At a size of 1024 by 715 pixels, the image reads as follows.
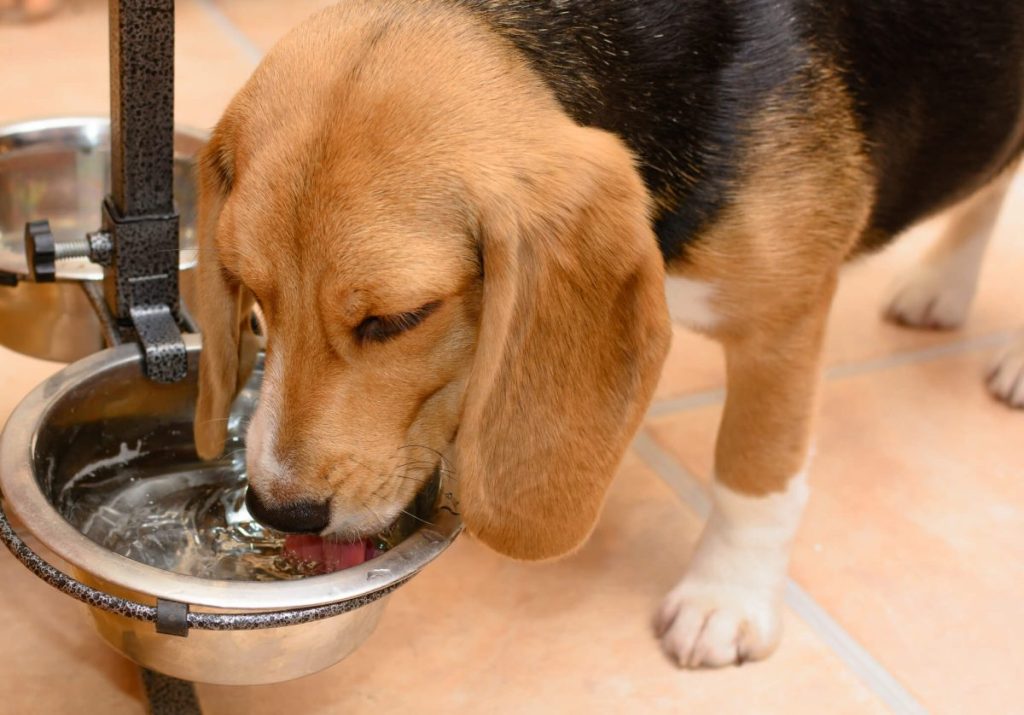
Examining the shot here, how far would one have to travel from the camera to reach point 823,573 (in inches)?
76.4

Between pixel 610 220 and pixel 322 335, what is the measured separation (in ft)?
1.03

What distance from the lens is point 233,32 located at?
3568 mm

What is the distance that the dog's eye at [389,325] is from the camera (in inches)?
50.1

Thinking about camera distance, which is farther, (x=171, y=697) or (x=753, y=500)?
(x=753, y=500)

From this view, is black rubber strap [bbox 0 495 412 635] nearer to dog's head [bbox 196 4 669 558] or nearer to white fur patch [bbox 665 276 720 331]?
dog's head [bbox 196 4 669 558]

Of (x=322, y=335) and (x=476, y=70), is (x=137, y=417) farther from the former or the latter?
(x=476, y=70)

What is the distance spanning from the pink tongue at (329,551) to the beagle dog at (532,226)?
0.24 ft

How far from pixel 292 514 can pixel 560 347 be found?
331 millimetres

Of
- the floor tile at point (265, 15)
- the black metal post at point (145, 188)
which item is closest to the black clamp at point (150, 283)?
the black metal post at point (145, 188)

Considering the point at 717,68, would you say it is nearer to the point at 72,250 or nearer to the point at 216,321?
the point at 216,321

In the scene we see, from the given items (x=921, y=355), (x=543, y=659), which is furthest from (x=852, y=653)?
(x=921, y=355)

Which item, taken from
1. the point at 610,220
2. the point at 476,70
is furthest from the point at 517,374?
the point at 476,70

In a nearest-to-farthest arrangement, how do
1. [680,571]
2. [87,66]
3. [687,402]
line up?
[680,571]
[687,402]
[87,66]

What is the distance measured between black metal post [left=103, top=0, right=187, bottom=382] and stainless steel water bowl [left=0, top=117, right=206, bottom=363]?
0.19 metres
